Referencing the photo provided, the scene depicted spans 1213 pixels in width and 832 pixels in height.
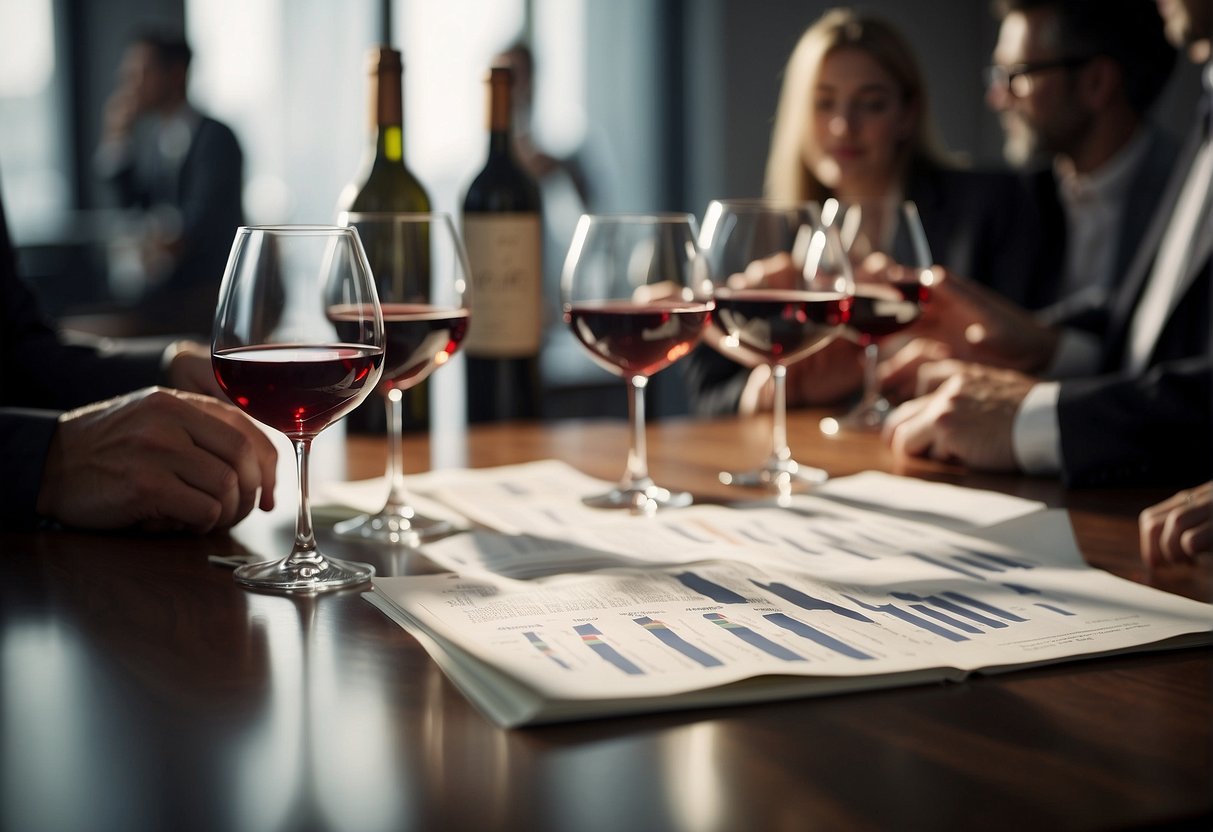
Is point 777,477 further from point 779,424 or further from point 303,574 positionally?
point 303,574

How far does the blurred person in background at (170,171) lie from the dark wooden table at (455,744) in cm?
437

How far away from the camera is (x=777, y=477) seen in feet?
4.37

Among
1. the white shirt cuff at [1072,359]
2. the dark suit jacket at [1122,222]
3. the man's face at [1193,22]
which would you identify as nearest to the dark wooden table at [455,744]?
the white shirt cuff at [1072,359]

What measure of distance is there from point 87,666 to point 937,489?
2.67 ft

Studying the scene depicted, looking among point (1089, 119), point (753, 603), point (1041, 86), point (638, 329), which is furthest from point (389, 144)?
point (1089, 119)

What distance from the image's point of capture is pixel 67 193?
7297mm

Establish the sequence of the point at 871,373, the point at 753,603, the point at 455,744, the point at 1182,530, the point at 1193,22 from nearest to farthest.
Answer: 1. the point at 455,744
2. the point at 753,603
3. the point at 1182,530
4. the point at 871,373
5. the point at 1193,22

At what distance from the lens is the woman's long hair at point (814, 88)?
9.73 ft

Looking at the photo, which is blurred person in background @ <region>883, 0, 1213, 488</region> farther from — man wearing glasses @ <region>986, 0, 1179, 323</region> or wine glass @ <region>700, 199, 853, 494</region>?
man wearing glasses @ <region>986, 0, 1179, 323</region>

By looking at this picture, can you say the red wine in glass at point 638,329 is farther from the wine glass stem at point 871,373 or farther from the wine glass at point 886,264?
the wine glass stem at point 871,373

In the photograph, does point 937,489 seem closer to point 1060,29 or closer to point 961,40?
point 1060,29

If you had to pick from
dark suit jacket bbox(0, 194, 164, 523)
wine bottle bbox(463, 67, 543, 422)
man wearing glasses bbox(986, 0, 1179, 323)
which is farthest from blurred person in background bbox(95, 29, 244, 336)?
wine bottle bbox(463, 67, 543, 422)

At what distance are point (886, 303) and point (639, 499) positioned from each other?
1.74ft

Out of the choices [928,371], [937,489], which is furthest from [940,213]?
[937,489]
